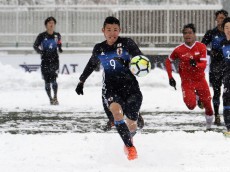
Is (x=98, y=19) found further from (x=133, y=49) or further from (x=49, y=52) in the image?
(x=133, y=49)

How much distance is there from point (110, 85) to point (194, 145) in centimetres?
148

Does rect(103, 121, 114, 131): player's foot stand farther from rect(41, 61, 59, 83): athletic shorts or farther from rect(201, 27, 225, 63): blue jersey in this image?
rect(41, 61, 59, 83): athletic shorts

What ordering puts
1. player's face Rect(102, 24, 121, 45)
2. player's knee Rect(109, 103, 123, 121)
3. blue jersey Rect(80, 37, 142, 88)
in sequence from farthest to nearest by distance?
blue jersey Rect(80, 37, 142, 88) → player's face Rect(102, 24, 121, 45) → player's knee Rect(109, 103, 123, 121)

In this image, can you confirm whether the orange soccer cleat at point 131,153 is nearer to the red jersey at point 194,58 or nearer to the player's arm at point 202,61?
the red jersey at point 194,58

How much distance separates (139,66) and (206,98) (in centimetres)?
341

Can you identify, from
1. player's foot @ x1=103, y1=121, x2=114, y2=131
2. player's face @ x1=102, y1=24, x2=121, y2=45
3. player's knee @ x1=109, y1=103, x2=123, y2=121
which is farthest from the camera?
player's foot @ x1=103, y1=121, x2=114, y2=131

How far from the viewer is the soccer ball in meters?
7.02

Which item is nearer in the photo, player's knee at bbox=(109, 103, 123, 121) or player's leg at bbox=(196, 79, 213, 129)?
player's knee at bbox=(109, 103, 123, 121)

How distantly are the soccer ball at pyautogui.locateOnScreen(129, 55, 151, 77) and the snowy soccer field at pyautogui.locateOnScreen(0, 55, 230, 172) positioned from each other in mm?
1008

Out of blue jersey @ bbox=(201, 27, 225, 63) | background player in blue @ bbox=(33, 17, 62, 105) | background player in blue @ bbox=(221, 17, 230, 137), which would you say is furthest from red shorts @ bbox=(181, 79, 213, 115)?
background player in blue @ bbox=(33, 17, 62, 105)

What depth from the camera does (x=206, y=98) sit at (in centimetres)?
1012

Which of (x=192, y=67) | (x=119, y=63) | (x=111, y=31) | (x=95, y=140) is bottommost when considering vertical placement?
(x=95, y=140)

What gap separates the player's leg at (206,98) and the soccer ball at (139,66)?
3254mm

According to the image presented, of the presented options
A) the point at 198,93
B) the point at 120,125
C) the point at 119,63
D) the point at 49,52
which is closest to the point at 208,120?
the point at 198,93
